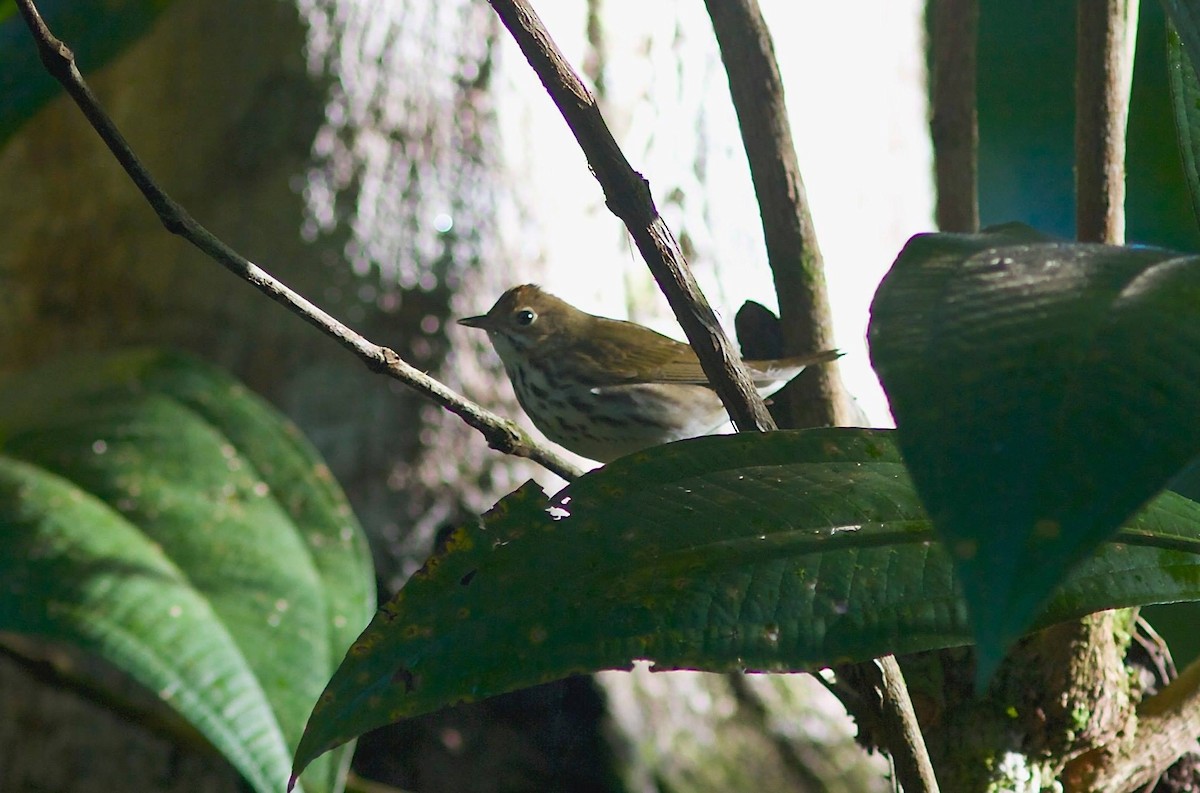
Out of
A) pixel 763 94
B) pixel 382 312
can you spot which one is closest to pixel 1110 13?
pixel 763 94

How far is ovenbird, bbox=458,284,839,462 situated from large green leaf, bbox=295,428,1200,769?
0.79 meters

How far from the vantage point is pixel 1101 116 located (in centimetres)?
65

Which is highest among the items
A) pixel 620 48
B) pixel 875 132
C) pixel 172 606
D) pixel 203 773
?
pixel 620 48

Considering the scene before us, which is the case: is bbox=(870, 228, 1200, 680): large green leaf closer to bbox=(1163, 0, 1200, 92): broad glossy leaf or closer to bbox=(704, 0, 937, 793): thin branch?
bbox=(1163, 0, 1200, 92): broad glossy leaf

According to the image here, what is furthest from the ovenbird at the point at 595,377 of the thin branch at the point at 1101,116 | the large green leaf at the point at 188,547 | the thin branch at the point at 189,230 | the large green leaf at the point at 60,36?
the thin branch at the point at 189,230

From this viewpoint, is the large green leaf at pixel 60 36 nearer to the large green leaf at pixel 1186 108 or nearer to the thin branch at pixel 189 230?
the thin branch at pixel 189 230

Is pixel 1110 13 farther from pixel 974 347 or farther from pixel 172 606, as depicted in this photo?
pixel 172 606

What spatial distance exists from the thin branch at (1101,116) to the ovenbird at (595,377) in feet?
2.07

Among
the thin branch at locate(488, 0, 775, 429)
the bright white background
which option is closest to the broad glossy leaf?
the thin branch at locate(488, 0, 775, 429)

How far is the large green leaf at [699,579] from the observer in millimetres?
381

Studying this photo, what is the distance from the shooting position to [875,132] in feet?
5.80

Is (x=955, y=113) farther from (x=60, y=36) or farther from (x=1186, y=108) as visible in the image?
(x=60, y=36)

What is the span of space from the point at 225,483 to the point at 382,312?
456mm

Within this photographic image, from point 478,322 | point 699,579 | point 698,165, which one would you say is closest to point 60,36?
point 478,322
